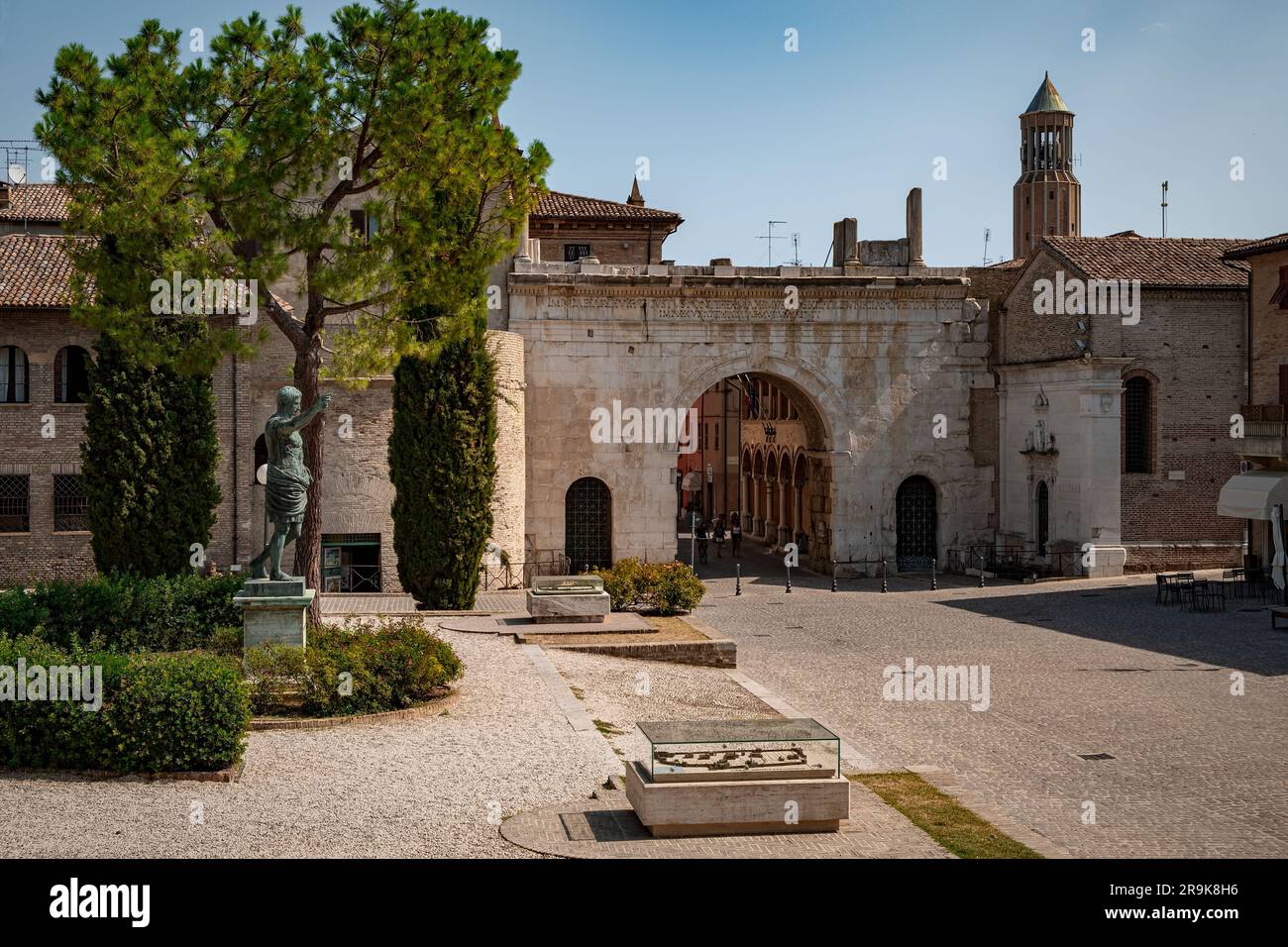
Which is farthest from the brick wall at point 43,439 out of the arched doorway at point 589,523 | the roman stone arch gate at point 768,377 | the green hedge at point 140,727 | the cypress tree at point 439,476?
the green hedge at point 140,727

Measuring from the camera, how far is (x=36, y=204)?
39688mm

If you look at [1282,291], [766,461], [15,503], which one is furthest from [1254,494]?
[15,503]

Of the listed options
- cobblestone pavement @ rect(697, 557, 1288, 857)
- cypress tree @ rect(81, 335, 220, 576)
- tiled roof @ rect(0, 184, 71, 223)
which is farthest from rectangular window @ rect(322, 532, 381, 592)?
tiled roof @ rect(0, 184, 71, 223)

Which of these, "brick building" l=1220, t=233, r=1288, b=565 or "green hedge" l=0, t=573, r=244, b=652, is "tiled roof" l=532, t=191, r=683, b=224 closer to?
"brick building" l=1220, t=233, r=1288, b=565

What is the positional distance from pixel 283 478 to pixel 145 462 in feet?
35.8

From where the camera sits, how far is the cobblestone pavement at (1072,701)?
1301 centimetres

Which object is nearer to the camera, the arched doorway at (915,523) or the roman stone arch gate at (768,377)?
the roman stone arch gate at (768,377)

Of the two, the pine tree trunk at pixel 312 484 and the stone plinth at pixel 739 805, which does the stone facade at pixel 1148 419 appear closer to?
the pine tree trunk at pixel 312 484

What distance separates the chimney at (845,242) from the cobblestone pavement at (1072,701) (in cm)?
1092

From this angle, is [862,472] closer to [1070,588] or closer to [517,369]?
[1070,588]

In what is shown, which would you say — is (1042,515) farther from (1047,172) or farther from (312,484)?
(1047,172)

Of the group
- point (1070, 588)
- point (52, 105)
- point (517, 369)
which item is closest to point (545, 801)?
point (52, 105)

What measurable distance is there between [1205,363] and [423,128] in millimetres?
24897

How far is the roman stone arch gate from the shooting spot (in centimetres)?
3562
